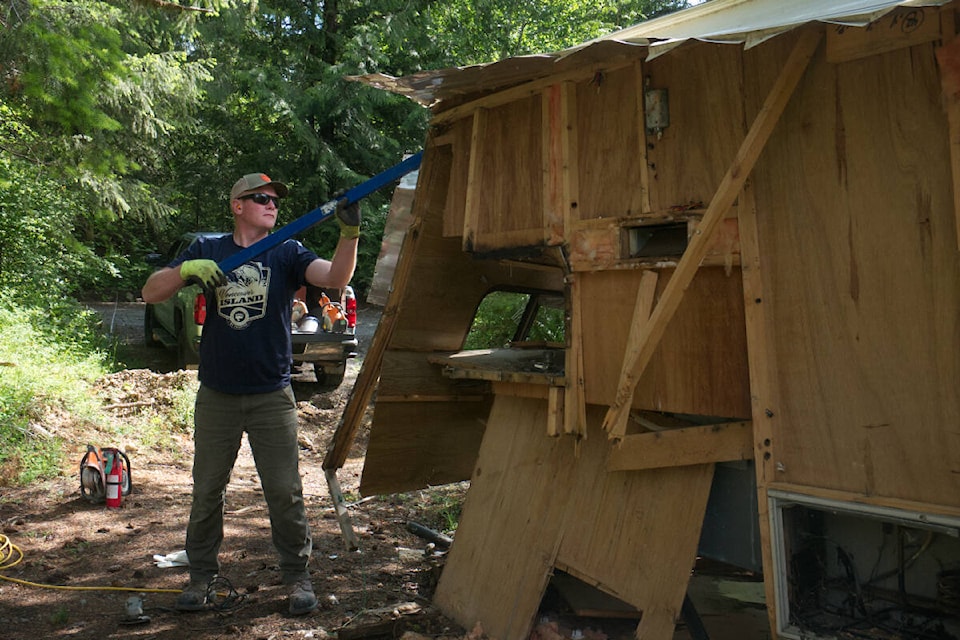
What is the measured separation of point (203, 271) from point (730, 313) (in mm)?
2660

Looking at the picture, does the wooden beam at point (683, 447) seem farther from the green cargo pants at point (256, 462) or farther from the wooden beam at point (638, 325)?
the green cargo pants at point (256, 462)

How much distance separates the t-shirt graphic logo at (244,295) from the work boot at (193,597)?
141 centimetres

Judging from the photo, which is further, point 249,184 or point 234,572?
point 234,572

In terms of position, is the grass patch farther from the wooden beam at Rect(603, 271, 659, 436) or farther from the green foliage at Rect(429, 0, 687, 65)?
the green foliage at Rect(429, 0, 687, 65)

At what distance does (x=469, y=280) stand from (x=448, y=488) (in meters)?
2.37

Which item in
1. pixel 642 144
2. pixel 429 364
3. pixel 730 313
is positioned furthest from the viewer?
pixel 429 364

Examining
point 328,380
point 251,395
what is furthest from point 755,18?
point 328,380

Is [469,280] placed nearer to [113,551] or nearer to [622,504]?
[622,504]

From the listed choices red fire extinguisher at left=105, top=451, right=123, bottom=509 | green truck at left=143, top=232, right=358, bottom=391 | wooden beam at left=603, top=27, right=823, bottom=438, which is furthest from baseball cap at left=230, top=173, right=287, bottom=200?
green truck at left=143, top=232, right=358, bottom=391

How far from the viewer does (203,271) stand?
172 inches

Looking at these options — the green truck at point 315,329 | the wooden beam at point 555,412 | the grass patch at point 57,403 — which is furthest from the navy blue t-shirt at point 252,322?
the green truck at point 315,329

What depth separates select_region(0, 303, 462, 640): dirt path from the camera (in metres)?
4.29

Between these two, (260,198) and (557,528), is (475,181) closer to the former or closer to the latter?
(260,198)

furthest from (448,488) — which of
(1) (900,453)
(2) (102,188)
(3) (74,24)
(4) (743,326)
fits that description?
(2) (102,188)
